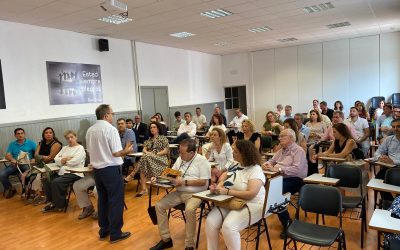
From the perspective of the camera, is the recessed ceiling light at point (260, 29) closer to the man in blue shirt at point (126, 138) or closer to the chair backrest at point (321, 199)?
the man in blue shirt at point (126, 138)

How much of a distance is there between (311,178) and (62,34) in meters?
6.53

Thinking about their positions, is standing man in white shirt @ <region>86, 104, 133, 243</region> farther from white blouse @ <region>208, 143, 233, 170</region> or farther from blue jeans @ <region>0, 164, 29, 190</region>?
blue jeans @ <region>0, 164, 29, 190</region>

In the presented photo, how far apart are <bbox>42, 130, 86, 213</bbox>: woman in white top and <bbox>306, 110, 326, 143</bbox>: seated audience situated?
14.6 ft

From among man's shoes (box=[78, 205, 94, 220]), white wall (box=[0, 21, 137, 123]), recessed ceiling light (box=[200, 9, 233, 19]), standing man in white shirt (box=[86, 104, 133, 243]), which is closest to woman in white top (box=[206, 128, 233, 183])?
standing man in white shirt (box=[86, 104, 133, 243])

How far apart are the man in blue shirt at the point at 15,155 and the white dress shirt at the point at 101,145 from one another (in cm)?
297

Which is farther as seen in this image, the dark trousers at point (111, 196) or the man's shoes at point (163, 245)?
the dark trousers at point (111, 196)

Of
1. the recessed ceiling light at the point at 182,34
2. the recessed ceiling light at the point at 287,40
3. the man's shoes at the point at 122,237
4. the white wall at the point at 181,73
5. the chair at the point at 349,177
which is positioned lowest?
the man's shoes at the point at 122,237

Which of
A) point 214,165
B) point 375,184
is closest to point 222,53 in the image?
point 214,165

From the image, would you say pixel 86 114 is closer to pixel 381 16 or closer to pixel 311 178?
pixel 311 178

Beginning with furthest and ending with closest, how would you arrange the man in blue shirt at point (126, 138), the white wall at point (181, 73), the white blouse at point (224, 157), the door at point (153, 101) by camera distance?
the white wall at point (181, 73)
the door at point (153, 101)
the man in blue shirt at point (126, 138)
the white blouse at point (224, 157)

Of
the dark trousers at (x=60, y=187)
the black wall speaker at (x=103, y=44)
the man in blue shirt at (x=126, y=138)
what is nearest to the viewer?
the dark trousers at (x=60, y=187)

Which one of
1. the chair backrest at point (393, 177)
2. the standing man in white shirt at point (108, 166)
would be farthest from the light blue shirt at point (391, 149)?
the standing man in white shirt at point (108, 166)

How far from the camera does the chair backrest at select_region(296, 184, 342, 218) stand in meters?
2.83

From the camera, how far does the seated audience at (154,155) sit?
525 cm
